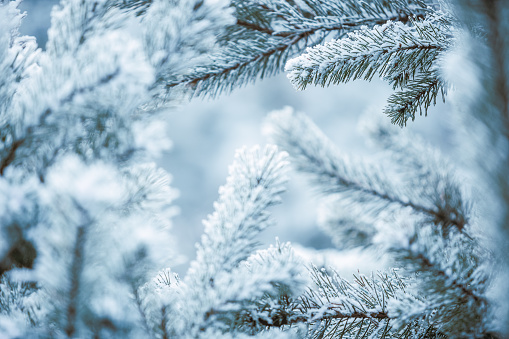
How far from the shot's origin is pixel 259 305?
47cm

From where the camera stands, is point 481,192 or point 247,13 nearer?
point 481,192

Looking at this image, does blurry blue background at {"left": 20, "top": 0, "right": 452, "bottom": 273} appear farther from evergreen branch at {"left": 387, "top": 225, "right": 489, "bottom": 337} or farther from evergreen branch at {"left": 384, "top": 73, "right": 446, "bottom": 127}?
evergreen branch at {"left": 387, "top": 225, "right": 489, "bottom": 337}

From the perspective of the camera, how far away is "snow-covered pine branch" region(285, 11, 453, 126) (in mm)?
562

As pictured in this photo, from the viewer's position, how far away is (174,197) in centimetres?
47

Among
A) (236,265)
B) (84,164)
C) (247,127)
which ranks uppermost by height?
(84,164)

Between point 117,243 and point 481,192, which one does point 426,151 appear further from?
point 117,243

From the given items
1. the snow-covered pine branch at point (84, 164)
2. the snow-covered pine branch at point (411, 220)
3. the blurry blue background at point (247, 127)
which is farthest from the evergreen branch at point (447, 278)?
the blurry blue background at point (247, 127)

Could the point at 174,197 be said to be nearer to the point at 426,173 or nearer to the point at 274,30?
the point at 274,30

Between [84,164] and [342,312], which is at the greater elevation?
[84,164]

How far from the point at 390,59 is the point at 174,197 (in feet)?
1.41

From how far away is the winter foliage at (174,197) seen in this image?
280mm

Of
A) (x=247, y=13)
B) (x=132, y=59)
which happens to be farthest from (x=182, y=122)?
(x=132, y=59)

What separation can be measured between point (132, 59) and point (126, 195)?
0.47 feet

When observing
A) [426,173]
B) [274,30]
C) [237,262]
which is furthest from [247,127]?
[237,262]
